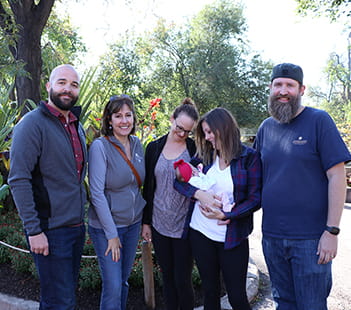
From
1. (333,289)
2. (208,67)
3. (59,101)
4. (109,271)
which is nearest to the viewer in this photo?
(59,101)

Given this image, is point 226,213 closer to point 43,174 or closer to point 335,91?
point 43,174

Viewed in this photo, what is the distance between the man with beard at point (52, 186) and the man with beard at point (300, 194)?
145 cm

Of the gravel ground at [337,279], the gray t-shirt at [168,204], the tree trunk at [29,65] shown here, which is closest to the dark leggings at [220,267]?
the gray t-shirt at [168,204]

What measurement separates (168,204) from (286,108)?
1.24 meters

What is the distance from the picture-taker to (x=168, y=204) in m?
2.93

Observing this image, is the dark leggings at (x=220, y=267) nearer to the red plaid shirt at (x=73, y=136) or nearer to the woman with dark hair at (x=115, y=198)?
the woman with dark hair at (x=115, y=198)

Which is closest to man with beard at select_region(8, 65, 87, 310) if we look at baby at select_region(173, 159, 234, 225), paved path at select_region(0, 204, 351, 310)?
baby at select_region(173, 159, 234, 225)

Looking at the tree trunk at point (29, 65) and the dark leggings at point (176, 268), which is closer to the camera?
the dark leggings at point (176, 268)

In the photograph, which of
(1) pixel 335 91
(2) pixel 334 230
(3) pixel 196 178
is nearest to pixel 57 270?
(3) pixel 196 178

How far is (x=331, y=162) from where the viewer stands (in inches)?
88.3

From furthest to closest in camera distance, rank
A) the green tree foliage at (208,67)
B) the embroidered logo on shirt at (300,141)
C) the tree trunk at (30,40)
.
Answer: the green tree foliage at (208,67) < the tree trunk at (30,40) < the embroidered logo on shirt at (300,141)

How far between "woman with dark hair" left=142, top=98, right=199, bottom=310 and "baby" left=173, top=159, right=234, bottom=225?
9.6 inches

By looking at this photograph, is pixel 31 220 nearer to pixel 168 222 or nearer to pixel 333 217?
pixel 168 222

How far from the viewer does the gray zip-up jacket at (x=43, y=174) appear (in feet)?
7.59
